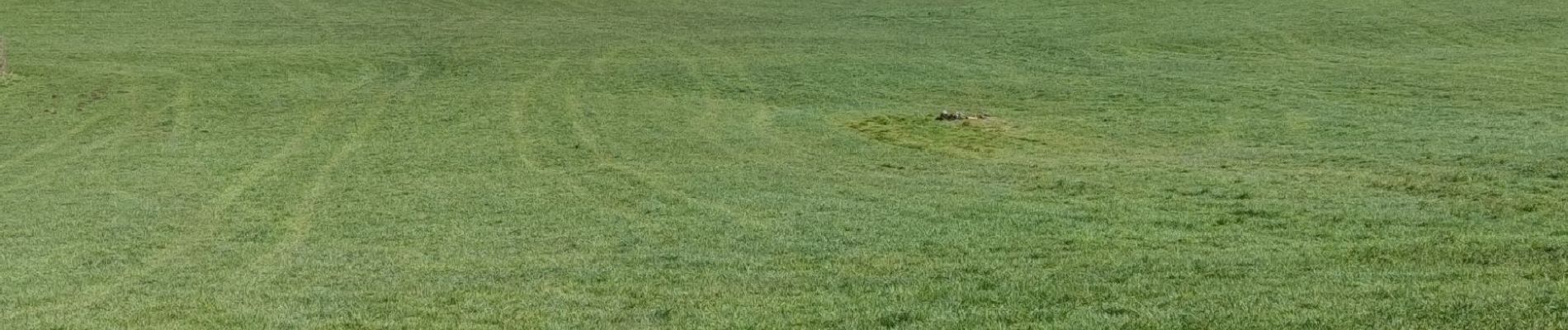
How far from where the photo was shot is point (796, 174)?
58.3 feet

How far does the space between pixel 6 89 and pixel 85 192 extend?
1371 centimetres

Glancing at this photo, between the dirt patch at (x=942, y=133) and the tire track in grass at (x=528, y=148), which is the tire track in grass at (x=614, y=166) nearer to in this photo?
the tire track in grass at (x=528, y=148)

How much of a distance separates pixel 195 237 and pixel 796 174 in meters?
7.03

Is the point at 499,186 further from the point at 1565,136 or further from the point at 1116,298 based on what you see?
the point at 1565,136

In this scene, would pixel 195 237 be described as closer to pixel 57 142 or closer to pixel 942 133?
pixel 57 142

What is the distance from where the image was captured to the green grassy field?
1004 cm

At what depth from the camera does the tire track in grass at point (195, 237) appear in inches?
420

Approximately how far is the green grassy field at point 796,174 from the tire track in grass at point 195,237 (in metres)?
0.07

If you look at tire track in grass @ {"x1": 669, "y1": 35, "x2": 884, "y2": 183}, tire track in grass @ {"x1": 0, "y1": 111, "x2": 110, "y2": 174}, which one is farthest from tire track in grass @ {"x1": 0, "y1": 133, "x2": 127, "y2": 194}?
tire track in grass @ {"x1": 669, "y1": 35, "x2": 884, "y2": 183}

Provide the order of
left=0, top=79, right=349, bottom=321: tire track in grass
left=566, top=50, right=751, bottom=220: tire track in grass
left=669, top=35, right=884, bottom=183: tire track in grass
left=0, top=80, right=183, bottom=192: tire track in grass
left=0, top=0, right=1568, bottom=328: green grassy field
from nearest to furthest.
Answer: left=0, top=0, right=1568, bottom=328: green grassy field < left=0, top=79, right=349, bottom=321: tire track in grass < left=566, top=50, right=751, bottom=220: tire track in grass < left=0, top=80, right=183, bottom=192: tire track in grass < left=669, top=35, right=884, bottom=183: tire track in grass

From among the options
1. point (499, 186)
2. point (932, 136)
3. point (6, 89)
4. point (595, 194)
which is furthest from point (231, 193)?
point (6, 89)

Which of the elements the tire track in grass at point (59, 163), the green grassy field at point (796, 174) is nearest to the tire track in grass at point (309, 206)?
the green grassy field at point (796, 174)

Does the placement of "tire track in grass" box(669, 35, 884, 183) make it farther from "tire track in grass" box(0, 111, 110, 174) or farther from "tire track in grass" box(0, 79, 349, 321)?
"tire track in grass" box(0, 111, 110, 174)

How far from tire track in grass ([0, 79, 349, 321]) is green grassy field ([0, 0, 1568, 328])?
0.24 feet
